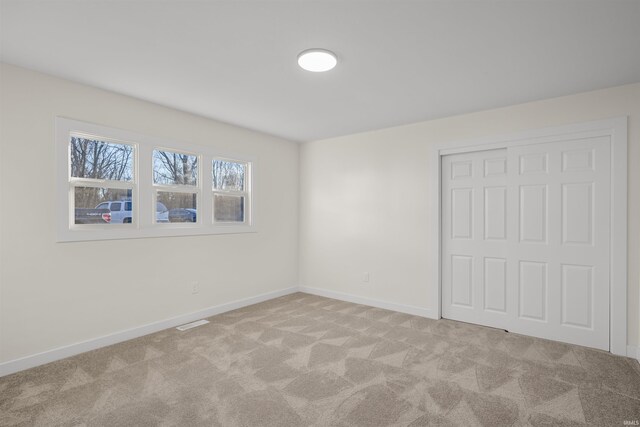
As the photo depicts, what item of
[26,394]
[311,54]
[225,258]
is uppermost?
[311,54]

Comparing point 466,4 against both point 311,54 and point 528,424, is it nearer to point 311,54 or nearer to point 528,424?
point 311,54

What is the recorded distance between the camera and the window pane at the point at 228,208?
4.41 meters

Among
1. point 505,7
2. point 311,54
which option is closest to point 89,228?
point 311,54

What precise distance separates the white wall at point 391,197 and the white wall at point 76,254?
4.50ft

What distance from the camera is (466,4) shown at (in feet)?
6.19

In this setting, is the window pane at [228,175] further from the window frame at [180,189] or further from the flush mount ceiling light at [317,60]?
the flush mount ceiling light at [317,60]

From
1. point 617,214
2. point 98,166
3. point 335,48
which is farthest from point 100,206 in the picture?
point 617,214

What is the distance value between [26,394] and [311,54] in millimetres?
3345

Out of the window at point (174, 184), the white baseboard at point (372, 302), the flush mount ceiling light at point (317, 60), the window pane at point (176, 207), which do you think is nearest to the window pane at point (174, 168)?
the window at point (174, 184)

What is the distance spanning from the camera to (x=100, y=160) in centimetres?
325

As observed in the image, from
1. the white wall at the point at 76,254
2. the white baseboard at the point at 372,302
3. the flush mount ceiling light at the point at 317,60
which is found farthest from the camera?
the white baseboard at the point at 372,302

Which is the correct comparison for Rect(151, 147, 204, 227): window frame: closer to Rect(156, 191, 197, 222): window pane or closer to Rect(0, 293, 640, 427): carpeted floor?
Rect(156, 191, 197, 222): window pane

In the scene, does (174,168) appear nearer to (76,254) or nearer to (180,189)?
(180,189)

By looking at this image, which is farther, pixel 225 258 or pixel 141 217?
pixel 225 258
